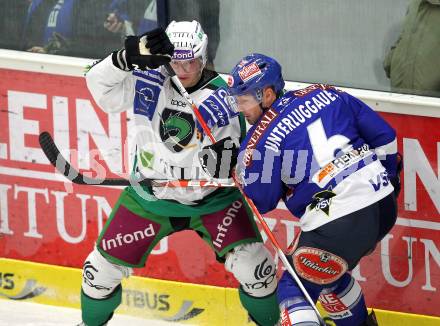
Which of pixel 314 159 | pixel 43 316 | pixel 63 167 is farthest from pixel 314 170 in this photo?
pixel 43 316

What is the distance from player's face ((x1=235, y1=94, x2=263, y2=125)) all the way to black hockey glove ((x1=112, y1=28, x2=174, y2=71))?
1.05 ft

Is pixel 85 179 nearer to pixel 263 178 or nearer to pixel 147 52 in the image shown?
pixel 147 52

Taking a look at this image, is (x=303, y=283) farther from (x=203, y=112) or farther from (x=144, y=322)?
(x=144, y=322)

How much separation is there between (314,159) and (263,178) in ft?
0.67

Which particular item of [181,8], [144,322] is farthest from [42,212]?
[181,8]

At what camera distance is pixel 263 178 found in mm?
4867

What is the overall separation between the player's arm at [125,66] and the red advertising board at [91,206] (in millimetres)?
790

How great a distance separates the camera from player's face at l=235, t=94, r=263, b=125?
16.2ft

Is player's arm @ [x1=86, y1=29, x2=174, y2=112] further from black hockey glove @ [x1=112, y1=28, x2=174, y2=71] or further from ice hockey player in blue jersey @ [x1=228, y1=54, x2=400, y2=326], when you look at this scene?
ice hockey player in blue jersey @ [x1=228, y1=54, x2=400, y2=326]

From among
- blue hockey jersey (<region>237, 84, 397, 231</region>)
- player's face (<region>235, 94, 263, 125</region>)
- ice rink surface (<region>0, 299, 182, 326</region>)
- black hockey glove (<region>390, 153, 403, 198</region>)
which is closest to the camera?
blue hockey jersey (<region>237, 84, 397, 231</region>)

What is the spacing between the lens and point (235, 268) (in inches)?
210

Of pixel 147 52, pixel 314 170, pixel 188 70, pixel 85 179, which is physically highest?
pixel 147 52

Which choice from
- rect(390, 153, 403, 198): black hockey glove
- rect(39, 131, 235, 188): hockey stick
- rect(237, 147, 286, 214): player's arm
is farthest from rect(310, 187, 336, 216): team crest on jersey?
rect(39, 131, 235, 188): hockey stick

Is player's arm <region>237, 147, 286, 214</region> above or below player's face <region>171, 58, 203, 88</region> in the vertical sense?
below
